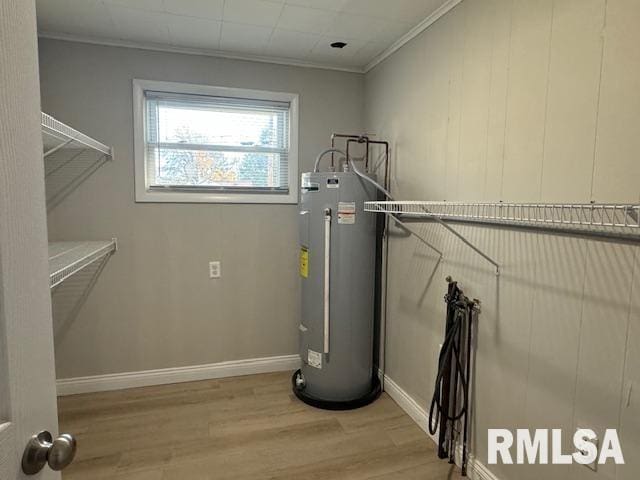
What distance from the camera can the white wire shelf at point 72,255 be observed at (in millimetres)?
1604

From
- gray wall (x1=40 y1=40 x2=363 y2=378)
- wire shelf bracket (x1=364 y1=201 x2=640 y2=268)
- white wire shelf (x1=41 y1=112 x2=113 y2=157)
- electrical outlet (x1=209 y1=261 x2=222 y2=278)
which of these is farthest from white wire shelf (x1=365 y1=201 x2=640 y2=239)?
electrical outlet (x1=209 y1=261 x2=222 y2=278)

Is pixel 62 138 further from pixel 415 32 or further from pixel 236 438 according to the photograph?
pixel 415 32

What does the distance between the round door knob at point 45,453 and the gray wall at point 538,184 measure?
4.89ft

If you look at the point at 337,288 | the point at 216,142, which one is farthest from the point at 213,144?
the point at 337,288

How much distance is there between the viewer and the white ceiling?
Result: 2.04m

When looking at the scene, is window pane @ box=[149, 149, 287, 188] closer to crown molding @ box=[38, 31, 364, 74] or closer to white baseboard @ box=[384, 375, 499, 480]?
crown molding @ box=[38, 31, 364, 74]

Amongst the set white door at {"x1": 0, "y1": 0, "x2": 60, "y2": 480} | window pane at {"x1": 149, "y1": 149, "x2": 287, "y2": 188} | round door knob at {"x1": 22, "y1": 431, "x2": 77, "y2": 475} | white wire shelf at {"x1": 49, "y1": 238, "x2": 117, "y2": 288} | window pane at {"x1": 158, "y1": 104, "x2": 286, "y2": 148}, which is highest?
window pane at {"x1": 158, "y1": 104, "x2": 286, "y2": 148}

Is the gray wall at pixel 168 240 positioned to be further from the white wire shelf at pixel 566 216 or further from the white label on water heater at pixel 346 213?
the white wire shelf at pixel 566 216

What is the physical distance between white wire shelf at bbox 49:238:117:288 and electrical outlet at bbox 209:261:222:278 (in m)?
0.66

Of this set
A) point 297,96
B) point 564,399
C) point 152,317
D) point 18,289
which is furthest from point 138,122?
point 564,399

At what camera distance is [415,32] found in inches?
90.0

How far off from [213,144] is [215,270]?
935 millimetres

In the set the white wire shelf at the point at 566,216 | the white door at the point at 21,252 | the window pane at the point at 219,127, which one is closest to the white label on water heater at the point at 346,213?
the white wire shelf at the point at 566,216

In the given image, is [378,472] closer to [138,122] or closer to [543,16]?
[543,16]
